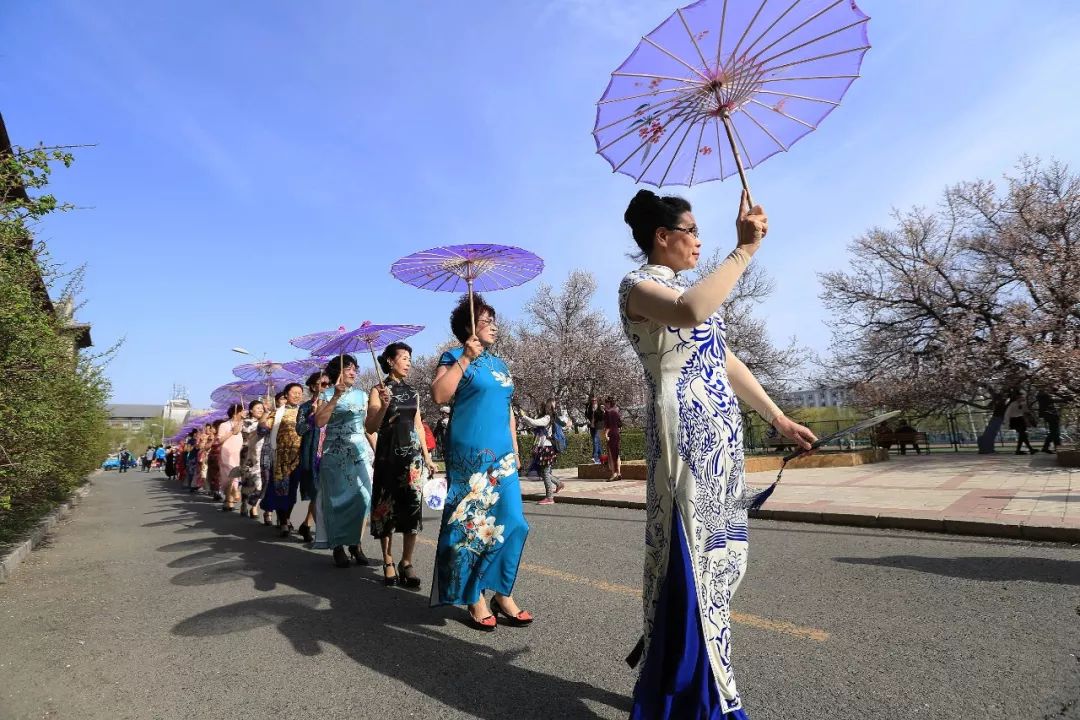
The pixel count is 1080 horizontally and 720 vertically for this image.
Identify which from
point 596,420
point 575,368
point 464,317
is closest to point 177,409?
point 575,368

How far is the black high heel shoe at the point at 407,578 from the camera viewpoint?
470 centimetres

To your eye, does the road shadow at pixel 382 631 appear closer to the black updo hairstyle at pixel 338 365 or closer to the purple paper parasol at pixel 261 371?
the black updo hairstyle at pixel 338 365

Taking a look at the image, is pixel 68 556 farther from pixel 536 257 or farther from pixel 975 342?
pixel 975 342

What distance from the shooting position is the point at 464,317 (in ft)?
13.3

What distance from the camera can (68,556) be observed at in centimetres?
706

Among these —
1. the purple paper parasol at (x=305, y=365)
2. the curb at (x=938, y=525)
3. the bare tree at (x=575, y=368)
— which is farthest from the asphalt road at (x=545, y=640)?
the bare tree at (x=575, y=368)

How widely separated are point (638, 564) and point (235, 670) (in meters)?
3.12

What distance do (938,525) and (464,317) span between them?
519cm

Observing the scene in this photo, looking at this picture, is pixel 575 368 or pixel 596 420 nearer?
pixel 596 420

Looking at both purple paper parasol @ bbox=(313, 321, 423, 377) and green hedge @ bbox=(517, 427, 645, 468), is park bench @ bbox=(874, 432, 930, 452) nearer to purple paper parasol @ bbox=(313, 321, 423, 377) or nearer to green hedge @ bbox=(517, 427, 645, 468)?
green hedge @ bbox=(517, 427, 645, 468)

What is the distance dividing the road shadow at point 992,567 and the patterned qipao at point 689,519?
129 inches

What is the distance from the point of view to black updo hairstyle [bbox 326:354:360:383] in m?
6.43

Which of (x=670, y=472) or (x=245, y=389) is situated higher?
(x=245, y=389)

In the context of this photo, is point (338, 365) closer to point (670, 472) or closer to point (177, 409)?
point (670, 472)
